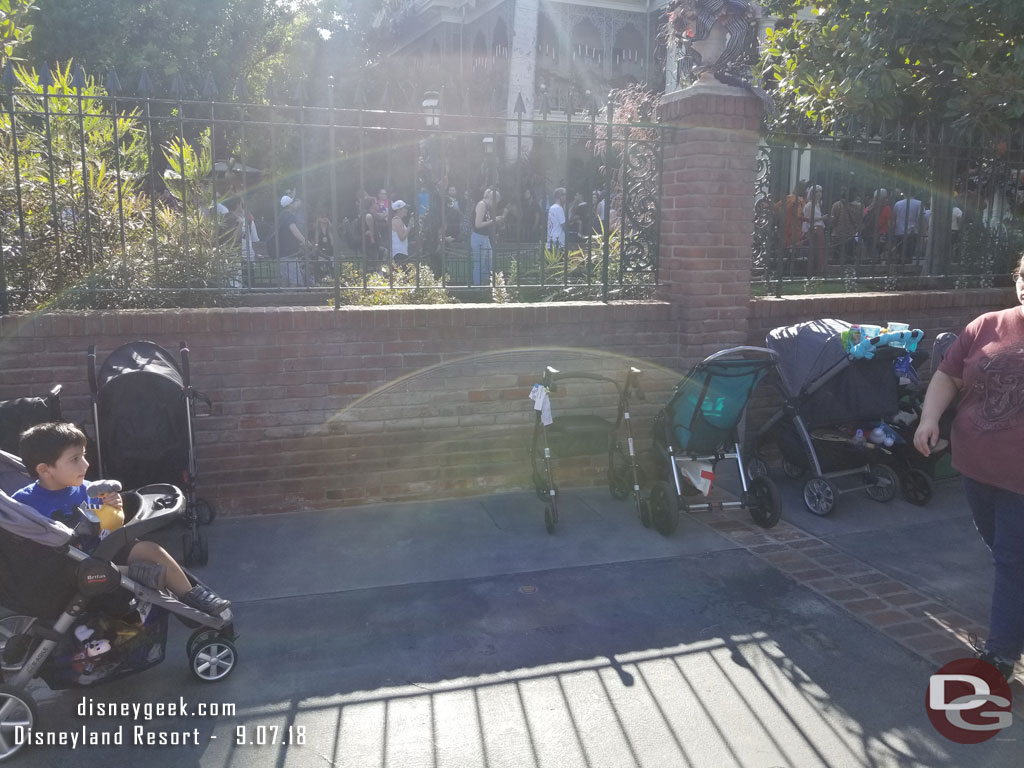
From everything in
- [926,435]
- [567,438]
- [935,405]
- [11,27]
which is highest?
[11,27]

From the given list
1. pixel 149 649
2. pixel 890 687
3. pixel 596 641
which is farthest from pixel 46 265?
pixel 890 687

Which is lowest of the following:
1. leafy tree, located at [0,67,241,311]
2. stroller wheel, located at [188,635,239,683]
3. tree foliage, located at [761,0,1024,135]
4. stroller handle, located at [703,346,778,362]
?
stroller wheel, located at [188,635,239,683]

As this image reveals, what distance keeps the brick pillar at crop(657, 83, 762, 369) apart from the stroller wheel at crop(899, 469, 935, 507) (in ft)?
5.18

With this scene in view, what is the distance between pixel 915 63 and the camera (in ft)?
26.7

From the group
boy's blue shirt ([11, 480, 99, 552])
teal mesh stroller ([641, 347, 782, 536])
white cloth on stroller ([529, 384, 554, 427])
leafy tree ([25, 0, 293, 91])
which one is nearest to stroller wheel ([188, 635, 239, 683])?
boy's blue shirt ([11, 480, 99, 552])

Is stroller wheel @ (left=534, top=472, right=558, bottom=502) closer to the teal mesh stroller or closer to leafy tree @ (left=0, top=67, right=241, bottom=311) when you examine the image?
the teal mesh stroller

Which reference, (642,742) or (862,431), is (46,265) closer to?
(642,742)

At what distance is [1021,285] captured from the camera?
3.58 m

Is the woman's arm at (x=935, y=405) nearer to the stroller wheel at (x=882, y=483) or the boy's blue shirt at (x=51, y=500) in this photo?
the stroller wheel at (x=882, y=483)

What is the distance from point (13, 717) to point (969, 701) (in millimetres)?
3837

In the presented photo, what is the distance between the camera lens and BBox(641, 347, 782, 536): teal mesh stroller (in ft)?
17.6

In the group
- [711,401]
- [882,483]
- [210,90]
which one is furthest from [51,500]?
[882,483]

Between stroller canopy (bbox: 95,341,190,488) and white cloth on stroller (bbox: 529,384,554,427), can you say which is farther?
white cloth on stroller (bbox: 529,384,554,427)

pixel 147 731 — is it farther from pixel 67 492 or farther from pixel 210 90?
pixel 210 90
